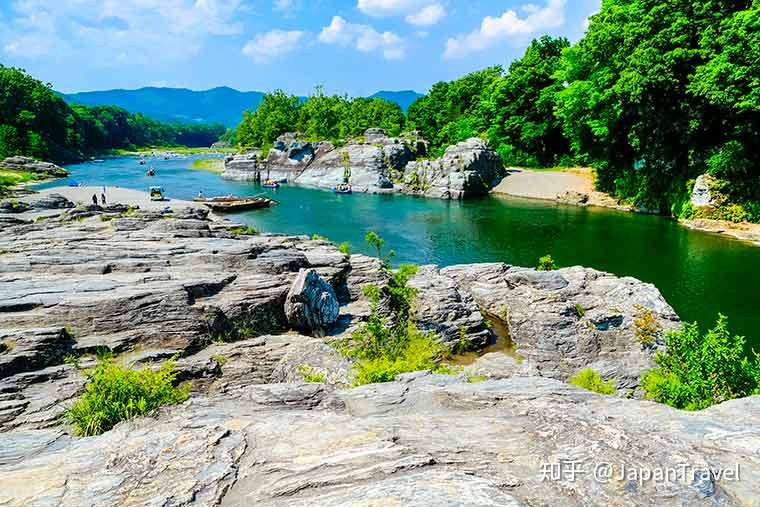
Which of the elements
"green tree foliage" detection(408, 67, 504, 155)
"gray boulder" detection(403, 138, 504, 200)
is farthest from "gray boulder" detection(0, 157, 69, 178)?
"green tree foliage" detection(408, 67, 504, 155)

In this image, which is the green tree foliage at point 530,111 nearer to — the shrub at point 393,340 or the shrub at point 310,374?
the shrub at point 393,340

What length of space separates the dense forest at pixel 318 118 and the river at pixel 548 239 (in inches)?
1342

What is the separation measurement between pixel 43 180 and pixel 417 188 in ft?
233

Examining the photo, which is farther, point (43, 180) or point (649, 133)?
point (43, 180)

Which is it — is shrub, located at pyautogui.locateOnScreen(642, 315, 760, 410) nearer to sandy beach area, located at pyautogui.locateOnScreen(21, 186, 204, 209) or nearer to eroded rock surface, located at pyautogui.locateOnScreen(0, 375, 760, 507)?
eroded rock surface, located at pyautogui.locateOnScreen(0, 375, 760, 507)

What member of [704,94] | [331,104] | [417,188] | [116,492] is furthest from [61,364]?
[331,104]

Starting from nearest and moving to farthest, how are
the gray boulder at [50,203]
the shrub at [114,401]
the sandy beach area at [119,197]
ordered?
the shrub at [114,401], the gray boulder at [50,203], the sandy beach area at [119,197]

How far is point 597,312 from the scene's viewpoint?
2636 cm

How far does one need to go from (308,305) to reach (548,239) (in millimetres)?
35760

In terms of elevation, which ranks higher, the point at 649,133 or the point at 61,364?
the point at 649,133

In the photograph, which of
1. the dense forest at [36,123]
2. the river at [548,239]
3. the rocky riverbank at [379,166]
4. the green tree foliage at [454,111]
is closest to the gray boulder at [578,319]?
the river at [548,239]

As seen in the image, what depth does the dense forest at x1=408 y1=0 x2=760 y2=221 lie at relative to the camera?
148 ft

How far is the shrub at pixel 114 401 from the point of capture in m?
11.0

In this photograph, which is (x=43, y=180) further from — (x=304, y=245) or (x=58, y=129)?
(x=304, y=245)
